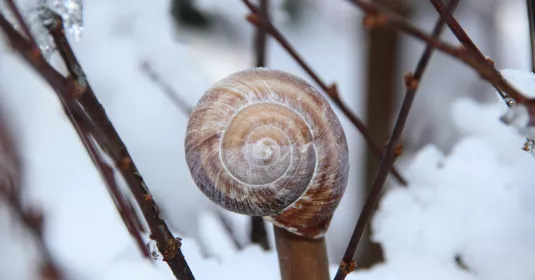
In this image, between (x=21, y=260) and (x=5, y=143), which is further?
(x=21, y=260)

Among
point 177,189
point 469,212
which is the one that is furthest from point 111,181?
point 177,189

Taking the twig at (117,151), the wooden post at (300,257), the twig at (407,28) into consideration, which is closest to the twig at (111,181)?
the twig at (117,151)

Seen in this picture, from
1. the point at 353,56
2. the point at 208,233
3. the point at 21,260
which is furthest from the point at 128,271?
the point at 353,56

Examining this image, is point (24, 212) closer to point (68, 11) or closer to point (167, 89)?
point (68, 11)

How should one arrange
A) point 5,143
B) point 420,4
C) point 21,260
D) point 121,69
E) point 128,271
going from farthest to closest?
point 420,4, point 121,69, point 21,260, point 5,143, point 128,271

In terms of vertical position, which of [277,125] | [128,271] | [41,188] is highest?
[41,188]

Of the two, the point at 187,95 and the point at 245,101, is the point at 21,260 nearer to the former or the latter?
the point at 187,95

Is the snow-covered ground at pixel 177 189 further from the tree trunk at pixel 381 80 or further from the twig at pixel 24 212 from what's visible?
the tree trunk at pixel 381 80
